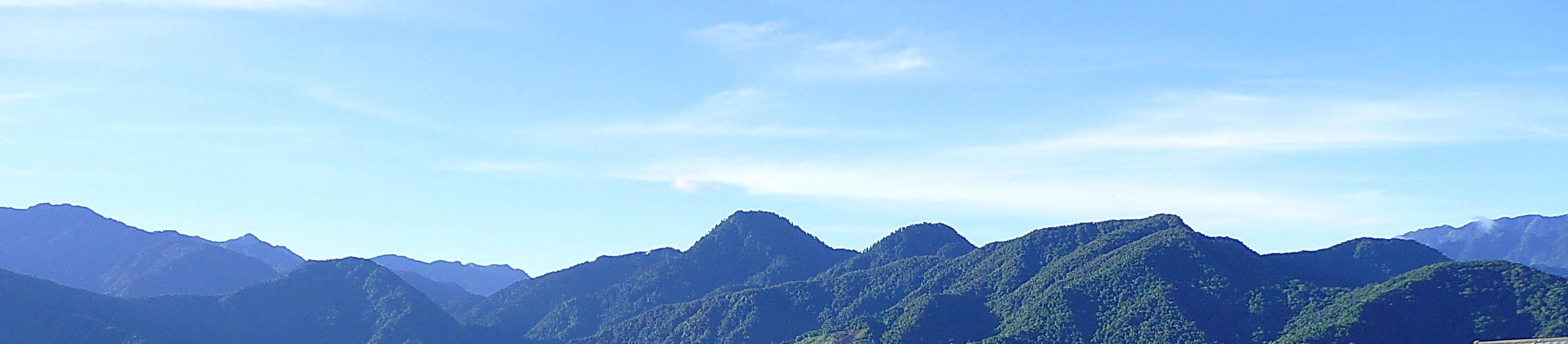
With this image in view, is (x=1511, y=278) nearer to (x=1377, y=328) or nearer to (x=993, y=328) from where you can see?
(x=1377, y=328)

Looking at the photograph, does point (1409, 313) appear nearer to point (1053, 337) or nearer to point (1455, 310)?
point (1455, 310)

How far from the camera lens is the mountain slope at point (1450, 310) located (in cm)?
14762

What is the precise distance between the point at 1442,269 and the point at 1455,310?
37.4ft

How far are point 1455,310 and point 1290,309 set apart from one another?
872 inches

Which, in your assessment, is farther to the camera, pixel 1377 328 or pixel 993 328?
pixel 993 328

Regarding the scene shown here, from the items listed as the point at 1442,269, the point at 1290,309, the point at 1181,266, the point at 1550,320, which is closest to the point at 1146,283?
the point at 1181,266

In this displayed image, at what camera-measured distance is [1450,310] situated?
15462 centimetres

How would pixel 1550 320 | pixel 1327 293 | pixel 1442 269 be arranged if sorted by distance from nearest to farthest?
1. pixel 1550 320
2. pixel 1442 269
3. pixel 1327 293

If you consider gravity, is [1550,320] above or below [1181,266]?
below

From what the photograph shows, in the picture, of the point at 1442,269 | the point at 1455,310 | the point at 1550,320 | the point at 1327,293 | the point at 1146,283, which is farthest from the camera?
the point at 1146,283

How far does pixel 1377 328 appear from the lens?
152000mm

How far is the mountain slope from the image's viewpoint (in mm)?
147625

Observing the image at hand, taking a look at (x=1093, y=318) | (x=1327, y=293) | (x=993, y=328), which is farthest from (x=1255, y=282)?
(x=993, y=328)

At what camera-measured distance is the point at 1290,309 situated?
566ft
